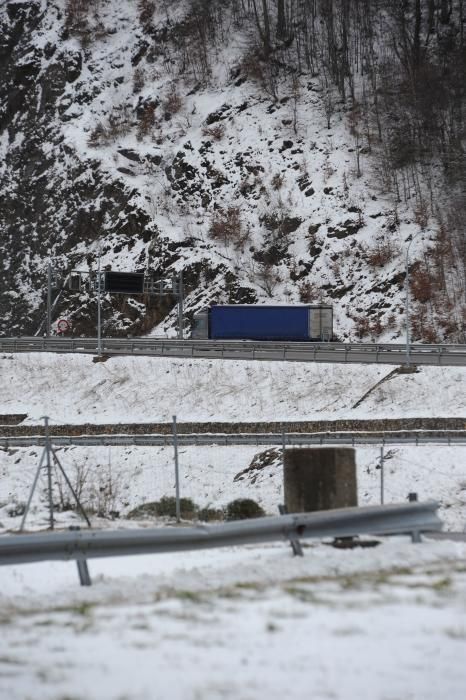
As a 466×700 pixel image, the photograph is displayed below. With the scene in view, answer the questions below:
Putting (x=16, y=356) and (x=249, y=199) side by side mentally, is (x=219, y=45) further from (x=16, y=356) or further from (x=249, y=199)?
(x=16, y=356)

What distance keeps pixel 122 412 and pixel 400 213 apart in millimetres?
26812

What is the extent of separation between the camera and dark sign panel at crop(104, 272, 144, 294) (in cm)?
6462

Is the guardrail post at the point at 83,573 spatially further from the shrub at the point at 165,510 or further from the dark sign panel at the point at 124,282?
A: the dark sign panel at the point at 124,282

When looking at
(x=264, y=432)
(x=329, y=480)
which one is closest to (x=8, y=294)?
(x=264, y=432)

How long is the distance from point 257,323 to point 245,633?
57.0 m

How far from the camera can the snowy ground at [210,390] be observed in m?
42.8

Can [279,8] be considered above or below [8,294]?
above

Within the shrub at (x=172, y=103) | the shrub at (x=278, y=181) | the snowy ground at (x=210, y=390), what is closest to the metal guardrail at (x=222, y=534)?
the snowy ground at (x=210, y=390)

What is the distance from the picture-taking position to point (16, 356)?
185 ft

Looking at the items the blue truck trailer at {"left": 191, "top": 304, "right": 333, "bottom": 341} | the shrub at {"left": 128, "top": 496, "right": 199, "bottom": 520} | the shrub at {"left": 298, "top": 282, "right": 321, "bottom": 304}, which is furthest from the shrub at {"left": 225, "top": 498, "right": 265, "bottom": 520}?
the shrub at {"left": 298, "top": 282, "right": 321, "bottom": 304}

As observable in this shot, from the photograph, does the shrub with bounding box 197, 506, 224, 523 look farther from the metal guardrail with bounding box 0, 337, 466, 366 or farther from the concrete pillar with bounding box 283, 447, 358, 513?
the metal guardrail with bounding box 0, 337, 466, 366

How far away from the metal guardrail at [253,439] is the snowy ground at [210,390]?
5942mm

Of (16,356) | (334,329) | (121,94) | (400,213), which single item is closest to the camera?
(16,356)

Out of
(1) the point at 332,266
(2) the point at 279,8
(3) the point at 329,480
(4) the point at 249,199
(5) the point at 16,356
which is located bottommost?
(3) the point at 329,480
